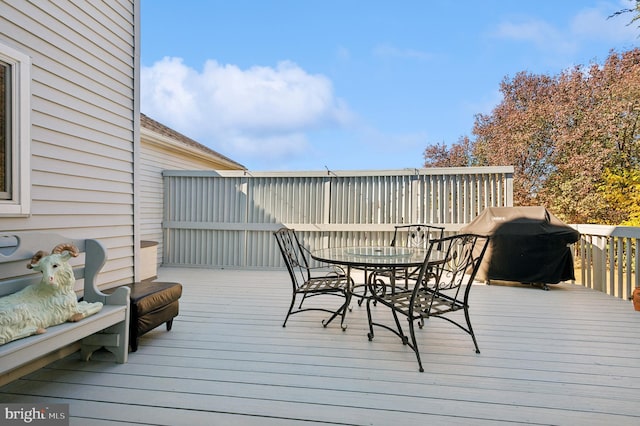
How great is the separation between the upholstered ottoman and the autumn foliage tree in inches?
346

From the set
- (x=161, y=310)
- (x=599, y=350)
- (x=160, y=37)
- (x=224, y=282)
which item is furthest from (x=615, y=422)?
(x=160, y=37)

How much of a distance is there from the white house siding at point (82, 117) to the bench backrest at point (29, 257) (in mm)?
116

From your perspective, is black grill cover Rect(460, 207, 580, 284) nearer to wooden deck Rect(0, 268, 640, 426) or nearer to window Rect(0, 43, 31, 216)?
wooden deck Rect(0, 268, 640, 426)

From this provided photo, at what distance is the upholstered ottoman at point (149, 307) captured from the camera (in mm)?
2527

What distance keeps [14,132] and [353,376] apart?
259 centimetres

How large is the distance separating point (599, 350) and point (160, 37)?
13.1 metres

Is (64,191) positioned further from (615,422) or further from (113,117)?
(615,422)

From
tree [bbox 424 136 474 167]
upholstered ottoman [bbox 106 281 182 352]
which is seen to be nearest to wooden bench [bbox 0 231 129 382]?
upholstered ottoman [bbox 106 281 182 352]

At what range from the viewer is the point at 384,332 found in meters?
3.01

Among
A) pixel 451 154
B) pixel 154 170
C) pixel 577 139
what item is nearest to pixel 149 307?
pixel 154 170

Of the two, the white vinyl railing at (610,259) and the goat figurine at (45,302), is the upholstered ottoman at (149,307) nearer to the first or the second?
the goat figurine at (45,302)

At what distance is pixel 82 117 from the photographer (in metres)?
2.61

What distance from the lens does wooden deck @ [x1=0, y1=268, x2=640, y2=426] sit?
1746mm

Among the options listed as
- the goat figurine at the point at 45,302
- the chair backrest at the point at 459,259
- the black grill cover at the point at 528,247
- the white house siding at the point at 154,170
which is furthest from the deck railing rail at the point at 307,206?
the goat figurine at the point at 45,302
